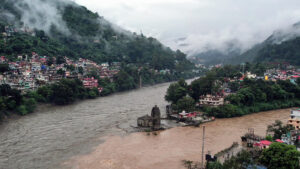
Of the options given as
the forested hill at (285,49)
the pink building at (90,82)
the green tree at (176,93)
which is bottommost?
the green tree at (176,93)

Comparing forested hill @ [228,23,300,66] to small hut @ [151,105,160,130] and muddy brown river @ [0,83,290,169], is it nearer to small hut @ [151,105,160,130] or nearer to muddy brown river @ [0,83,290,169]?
muddy brown river @ [0,83,290,169]

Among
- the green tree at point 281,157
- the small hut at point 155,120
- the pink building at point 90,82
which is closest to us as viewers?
the green tree at point 281,157

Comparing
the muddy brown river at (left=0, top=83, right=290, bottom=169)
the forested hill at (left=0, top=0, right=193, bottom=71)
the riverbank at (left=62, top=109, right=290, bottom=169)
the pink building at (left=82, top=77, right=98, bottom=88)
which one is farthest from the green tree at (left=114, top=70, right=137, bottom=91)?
the riverbank at (left=62, top=109, right=290, bottom=169)

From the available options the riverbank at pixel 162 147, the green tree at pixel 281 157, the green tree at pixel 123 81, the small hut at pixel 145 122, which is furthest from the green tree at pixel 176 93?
the green tree at pixel 281 157

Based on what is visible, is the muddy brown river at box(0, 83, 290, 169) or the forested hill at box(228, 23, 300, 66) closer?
the muddy brown river at box(0, 83, 290, 169)

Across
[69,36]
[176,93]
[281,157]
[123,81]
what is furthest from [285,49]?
[281,157]

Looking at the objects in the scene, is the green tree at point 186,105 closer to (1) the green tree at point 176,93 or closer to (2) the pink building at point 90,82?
(1) the green tree at point 176,93
